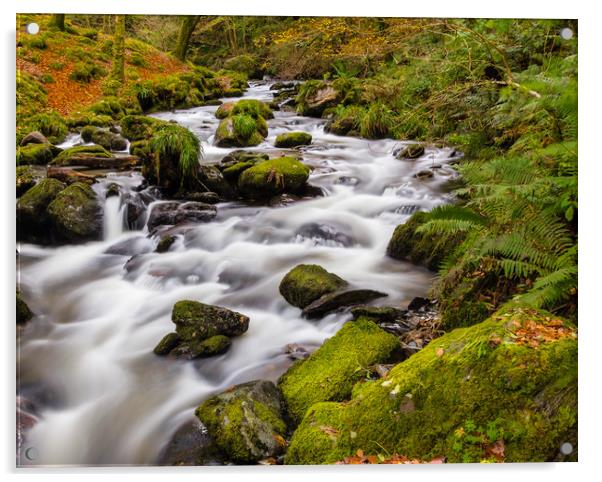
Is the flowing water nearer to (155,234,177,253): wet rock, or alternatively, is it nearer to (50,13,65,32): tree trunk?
(155,234,177,253): wet rock

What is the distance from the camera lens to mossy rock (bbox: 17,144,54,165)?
2.95m

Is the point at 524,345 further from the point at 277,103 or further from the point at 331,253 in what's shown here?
the point at 277,103

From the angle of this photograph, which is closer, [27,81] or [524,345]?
[524,345]

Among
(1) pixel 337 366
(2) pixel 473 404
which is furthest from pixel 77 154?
(2) pixel 473 404

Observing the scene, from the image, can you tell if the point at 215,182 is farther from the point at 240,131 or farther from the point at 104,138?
the point at 104,138

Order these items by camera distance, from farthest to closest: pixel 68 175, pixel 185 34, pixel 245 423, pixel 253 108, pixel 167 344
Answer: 1. pixel 253 108
2. pixel 68 175
3. pixel 185 34
4. pixel 167 344
5. pixel 245 423

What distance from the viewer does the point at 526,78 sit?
3.04 meters

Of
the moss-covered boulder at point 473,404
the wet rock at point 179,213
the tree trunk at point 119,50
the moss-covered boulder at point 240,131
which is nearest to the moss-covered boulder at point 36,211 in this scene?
the wet rock at point 179,213

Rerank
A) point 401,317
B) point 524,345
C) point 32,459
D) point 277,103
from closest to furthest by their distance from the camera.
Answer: point 524,345, point 32,459, point 401,317, point 277,103

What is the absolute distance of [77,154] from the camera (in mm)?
3252

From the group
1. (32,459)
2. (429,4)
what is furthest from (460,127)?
(32,459)

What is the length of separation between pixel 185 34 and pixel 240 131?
73cm

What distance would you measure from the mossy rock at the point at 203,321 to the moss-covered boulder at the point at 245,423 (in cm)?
39

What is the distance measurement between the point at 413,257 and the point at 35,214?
2.29 m
